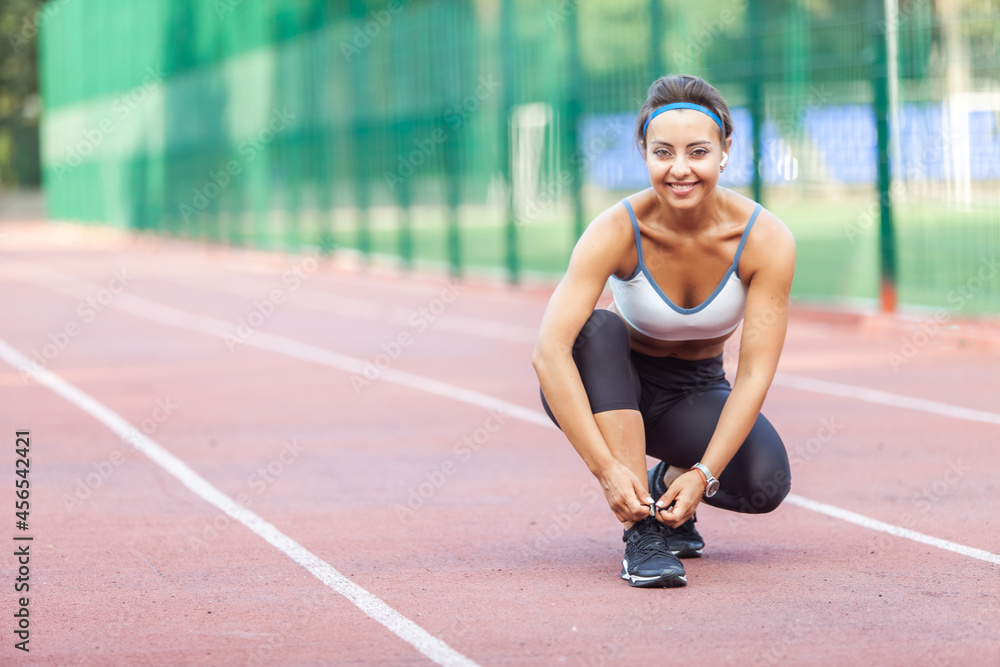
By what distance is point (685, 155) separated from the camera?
4.94 m

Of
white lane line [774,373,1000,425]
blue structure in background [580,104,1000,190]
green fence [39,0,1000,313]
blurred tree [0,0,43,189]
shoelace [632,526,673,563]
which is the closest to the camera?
shoelace [632,526,673,563]

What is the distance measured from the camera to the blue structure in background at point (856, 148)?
40.6 ft

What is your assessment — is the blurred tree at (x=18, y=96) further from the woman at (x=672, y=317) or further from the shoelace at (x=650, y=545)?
the shoelace at (x=650, y=545)

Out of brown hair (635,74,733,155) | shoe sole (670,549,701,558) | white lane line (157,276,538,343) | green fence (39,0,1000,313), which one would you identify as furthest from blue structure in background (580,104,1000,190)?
brown hair (635,74,733,155)

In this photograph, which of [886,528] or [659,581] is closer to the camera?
[659,581]

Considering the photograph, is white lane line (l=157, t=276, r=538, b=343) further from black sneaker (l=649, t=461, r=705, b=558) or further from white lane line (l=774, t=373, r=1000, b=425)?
black sneaker (l=649, t=461, r=705, b=558)

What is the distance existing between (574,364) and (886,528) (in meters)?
1.75

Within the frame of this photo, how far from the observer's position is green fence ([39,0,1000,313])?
13109 mm

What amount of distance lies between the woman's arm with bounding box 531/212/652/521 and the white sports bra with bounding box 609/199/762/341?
13cm

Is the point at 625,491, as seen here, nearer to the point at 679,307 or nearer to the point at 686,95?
the point at 679,307

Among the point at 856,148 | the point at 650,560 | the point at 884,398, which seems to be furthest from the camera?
the point at 856,148

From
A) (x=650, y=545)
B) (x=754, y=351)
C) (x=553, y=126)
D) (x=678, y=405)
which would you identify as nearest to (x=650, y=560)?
(x=650, y=545)

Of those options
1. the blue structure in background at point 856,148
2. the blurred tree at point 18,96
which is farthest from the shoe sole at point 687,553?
the blurred tree at point 18,96

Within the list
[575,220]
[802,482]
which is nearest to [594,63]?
[575,220]
